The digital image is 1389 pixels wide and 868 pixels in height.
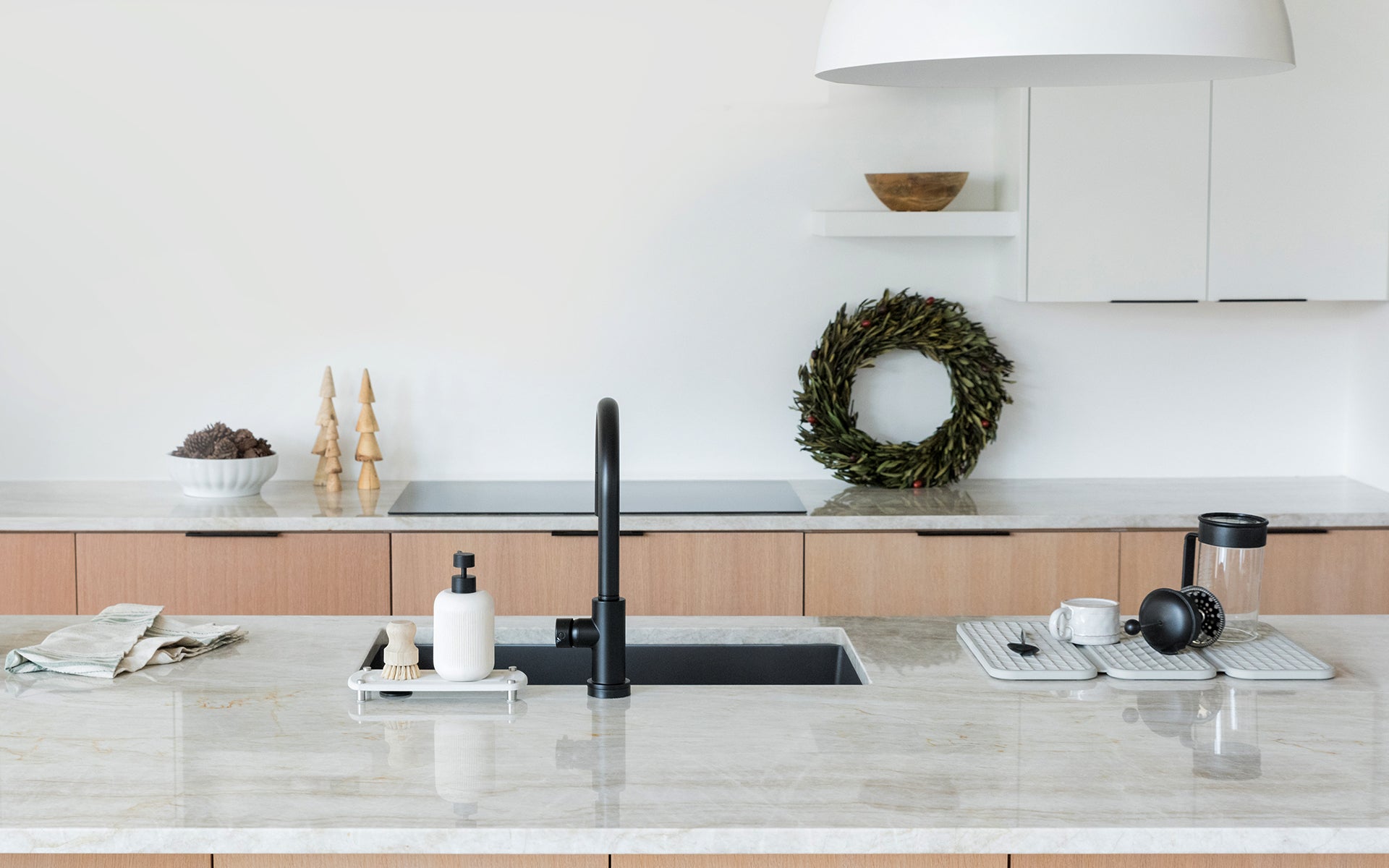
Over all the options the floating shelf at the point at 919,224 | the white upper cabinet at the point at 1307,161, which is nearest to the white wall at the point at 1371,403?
the white upper cabinet at the point at 1307,161

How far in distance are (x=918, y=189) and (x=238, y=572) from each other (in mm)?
2068

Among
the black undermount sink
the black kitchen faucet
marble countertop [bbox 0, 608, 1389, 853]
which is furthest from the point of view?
the black undermount sink

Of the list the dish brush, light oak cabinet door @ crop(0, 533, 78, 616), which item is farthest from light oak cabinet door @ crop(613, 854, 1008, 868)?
light oak cabinet door @ crop(0, 533, 78, 616)

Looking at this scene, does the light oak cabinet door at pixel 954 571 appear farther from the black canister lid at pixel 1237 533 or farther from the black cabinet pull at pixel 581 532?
the black canister lid at pixel 1237 533

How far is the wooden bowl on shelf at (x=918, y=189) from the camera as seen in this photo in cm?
351

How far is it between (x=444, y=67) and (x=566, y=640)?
2407mm

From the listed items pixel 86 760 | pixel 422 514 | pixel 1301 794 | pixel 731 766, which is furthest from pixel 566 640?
pixel 422 514

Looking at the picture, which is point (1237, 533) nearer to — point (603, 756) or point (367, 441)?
point (603, 756)

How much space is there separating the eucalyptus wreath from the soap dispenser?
1962mm

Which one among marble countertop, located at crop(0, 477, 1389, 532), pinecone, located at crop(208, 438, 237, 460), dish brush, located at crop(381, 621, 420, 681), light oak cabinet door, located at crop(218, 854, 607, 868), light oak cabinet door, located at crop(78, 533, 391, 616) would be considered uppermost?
pinecone, located at crop(208, 438, 237, 460)

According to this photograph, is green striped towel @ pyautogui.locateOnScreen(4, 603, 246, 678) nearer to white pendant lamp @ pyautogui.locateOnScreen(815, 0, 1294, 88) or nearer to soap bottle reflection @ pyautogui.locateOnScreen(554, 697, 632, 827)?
soap bottle reflection @ pyautogui.locateOnScreen(554, 697, 632, 827)

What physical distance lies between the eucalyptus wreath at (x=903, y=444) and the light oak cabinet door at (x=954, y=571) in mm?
385

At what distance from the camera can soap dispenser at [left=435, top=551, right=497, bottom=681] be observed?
1716 millimetres

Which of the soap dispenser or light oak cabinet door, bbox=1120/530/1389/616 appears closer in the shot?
the soap dispenser
